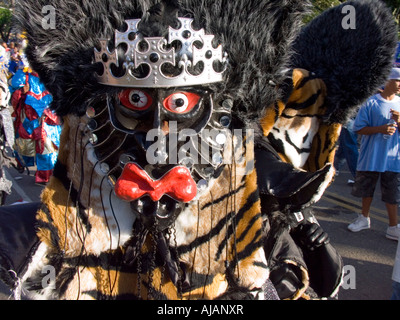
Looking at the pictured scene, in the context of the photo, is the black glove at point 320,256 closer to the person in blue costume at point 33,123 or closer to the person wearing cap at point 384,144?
the person wearing cap at point 384,144

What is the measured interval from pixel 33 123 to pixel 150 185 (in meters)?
4.17

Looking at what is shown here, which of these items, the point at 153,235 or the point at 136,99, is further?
the point at 153,235

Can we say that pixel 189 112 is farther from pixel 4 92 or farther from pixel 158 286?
pixel 4 92

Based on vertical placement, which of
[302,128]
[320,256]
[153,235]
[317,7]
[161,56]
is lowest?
[320,256]

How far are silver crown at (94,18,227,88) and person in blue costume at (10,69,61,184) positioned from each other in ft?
12.7

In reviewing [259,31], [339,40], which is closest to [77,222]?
[259,31]

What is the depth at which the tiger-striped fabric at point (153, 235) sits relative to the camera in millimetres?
1270

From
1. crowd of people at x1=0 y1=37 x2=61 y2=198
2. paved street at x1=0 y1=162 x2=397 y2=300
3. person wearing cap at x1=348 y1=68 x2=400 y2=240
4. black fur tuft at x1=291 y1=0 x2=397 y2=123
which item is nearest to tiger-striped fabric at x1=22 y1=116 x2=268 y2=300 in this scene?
black fur tuft at x1=291 y1=0 x2=397 y2=123

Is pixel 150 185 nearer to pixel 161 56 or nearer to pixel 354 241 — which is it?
pixel 161 56

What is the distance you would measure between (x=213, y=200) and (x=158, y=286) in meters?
0.36

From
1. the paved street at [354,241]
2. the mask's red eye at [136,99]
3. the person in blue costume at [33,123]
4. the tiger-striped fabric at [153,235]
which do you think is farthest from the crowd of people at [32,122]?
the mask's red eye at [136,99]

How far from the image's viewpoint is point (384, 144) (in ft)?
11.6

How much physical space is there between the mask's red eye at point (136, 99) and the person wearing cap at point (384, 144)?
9.89 feet

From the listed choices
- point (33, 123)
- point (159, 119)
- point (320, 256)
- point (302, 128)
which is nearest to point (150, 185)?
point (159, 119)
